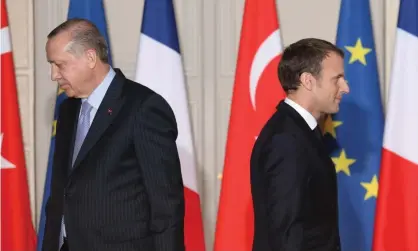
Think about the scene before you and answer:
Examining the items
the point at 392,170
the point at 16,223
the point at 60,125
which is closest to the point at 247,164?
the point at 392,170

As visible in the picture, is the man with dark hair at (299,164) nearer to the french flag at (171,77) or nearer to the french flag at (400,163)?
the french flag at (400,163)

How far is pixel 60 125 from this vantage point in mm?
2584

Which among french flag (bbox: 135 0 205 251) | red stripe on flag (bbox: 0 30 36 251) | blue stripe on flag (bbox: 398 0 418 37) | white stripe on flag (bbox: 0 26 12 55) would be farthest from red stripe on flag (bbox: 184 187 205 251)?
blue stripe on flag (bbox: 398 0 418 37)

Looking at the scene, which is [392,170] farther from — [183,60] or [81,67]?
[81,67]

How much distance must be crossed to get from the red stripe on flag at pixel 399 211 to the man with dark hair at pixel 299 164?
64.1 inches

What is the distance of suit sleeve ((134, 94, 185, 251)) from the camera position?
2.24m

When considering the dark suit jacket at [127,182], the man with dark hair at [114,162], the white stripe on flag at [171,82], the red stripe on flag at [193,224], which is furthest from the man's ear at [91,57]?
the red stripe on flag at [193,224]

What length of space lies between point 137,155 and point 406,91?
2.09 m

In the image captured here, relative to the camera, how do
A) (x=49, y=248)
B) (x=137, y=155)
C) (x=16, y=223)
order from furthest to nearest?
(x=16, y=223), (x=49, y=248), (x=137, y=155)

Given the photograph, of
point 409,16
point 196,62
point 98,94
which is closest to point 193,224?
point 196,62

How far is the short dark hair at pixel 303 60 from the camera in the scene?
2.39 meters

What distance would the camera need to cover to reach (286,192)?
220 centimetres

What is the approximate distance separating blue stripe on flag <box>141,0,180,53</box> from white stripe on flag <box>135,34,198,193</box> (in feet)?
0.14

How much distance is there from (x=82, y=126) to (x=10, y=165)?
6.38 ft
